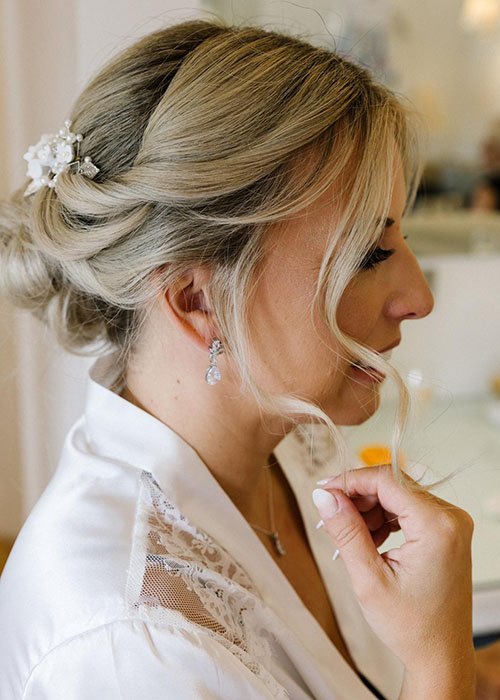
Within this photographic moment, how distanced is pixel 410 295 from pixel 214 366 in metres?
0.25

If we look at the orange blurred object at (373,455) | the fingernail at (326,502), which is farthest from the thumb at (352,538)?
the orange blurred object at (373,455)

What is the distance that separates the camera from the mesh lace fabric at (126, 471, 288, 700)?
2.22 ft

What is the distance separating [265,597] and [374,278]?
39 cm

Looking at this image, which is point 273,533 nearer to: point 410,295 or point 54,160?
point 410,295

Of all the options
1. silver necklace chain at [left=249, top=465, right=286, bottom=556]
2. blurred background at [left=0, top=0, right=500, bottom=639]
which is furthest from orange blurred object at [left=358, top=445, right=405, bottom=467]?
silver necklace chain at [left=249, top=465, right=286, bottom=556]

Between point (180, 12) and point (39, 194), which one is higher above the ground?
point (180, 12)

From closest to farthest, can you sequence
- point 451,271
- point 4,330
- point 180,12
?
1. point 180,12
2. point 4,330
3. point 451,271

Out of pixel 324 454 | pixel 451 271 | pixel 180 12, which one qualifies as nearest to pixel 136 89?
pixel 180 12

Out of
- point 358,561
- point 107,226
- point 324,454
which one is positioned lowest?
point 324,454

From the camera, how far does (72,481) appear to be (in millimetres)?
790

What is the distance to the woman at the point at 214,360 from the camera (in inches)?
27.0

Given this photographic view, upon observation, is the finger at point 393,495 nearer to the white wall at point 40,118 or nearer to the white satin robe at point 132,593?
the white satin robe at point 132,593

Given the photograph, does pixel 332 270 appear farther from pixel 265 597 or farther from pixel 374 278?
pixel 265 597

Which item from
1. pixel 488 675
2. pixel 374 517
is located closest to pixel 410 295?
pixel 374 517
